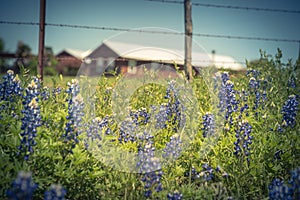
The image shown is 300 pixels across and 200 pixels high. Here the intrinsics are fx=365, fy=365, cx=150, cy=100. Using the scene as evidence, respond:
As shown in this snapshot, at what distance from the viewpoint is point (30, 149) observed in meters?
2.18

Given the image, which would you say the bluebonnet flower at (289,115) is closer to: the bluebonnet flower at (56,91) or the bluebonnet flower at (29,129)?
the bluebonnet flower at (29,129)

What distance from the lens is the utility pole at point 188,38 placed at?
5562 millimetres

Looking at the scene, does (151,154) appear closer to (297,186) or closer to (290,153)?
(297,186)

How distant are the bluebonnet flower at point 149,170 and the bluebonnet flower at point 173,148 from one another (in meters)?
0.22

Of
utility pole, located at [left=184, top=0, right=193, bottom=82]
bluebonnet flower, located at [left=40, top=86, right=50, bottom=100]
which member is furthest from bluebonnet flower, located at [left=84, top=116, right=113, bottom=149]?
utility pole, located at [left=184, top=0, right=193, bottom=82]

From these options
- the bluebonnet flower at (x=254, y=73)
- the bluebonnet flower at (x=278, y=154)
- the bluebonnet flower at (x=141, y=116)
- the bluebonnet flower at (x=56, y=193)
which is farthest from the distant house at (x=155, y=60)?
the bluebonnet flower at (x=56, y=193)

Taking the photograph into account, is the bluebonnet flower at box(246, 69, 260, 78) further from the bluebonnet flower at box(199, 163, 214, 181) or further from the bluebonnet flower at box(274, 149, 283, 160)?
the bluebonnet flower at box(199, 163, 214, 181)

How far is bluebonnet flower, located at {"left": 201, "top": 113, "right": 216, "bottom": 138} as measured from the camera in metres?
2.74

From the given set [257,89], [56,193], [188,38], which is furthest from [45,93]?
[188,38]

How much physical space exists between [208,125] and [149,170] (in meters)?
0.74

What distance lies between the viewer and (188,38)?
18.7 feet

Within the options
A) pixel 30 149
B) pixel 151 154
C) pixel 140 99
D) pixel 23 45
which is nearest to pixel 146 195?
pixel 151 154

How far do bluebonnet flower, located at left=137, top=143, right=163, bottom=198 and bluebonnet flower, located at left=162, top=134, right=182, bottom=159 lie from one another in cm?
22

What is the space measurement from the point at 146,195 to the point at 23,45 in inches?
1626
